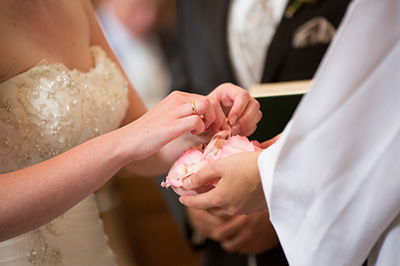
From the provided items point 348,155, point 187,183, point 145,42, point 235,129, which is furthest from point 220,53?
point 145,42

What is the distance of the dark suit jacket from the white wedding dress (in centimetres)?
66

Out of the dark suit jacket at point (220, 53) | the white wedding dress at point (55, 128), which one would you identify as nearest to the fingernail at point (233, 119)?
→ the white wedding dress at point (55, 128)

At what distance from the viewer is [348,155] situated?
69 centimetres

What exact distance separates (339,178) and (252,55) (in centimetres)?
124

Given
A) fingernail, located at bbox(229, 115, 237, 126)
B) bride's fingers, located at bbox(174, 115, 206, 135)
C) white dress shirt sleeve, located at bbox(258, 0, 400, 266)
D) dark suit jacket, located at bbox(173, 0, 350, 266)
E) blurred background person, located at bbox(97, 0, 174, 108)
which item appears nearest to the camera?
white dress shirt sleeve, located at bbox(258, 0, 400, 266)

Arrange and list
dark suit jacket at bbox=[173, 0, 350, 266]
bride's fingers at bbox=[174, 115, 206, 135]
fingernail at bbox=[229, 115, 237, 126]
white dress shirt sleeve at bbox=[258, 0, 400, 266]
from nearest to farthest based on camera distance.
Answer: white dress shirt sleeve at bbox=[258, 0, 400, 266] < bride's fingers at bbox=[174, 115, 206, 135] < fingernail at bbox=[229, 115, 237, 126] < dark suit jacket at bbox=[173, 0, 350, 266]

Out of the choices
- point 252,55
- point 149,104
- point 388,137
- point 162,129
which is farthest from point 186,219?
point 149,104

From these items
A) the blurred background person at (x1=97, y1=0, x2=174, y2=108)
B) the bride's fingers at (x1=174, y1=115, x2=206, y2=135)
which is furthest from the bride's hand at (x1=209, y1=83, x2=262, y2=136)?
the blurred background person at (x1=97, y1=0, x2=174, y2=108)

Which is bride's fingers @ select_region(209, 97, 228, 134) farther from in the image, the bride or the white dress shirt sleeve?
the white dress shirt sleeve

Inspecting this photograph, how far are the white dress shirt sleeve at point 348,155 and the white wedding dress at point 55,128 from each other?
429 millimetres

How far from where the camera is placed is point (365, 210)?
0.70 meters

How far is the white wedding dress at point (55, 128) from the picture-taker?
87cm

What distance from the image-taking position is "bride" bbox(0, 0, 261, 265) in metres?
0.79

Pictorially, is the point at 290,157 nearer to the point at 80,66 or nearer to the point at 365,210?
the point at 365,210
